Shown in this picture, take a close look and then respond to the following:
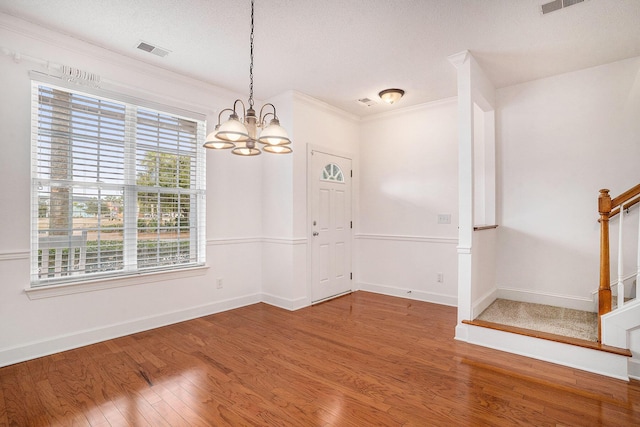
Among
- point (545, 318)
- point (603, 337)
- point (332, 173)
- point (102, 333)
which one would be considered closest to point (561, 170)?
point (545, 318)

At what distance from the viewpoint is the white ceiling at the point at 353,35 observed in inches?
100

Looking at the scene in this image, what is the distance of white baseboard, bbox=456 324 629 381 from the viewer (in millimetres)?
2506

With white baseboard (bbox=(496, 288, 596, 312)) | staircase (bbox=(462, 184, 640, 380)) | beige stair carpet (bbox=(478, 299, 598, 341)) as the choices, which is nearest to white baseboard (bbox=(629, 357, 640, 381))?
A: staircase (bbox=(462, 184, 640, 380))

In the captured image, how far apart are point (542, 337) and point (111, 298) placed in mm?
4060

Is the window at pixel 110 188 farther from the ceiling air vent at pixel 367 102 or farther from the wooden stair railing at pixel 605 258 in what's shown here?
the wooden stair railing at pixel 605 258

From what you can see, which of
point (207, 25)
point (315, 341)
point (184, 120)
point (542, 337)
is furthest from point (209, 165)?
point (542, 337)

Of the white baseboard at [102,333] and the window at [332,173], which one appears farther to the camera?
the window at [332,173]

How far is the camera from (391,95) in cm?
420

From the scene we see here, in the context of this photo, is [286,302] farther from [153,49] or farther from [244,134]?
[153,49]

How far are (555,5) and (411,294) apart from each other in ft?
12.0

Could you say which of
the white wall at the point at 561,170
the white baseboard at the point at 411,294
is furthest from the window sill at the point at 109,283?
the white wall at the point at 561,170

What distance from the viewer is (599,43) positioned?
3070mm

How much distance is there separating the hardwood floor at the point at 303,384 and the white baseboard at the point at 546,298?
1.24 m

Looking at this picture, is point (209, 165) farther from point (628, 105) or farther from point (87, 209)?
point (628, 105)
